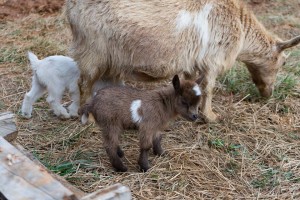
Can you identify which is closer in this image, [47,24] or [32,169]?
[32,169]

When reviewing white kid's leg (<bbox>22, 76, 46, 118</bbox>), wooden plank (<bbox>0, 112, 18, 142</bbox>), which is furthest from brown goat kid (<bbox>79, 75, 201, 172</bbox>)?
white kid's leg (<bbox>22, 76, 46, 118</bbox>)

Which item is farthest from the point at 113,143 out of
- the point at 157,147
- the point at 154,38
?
the point at 154,38

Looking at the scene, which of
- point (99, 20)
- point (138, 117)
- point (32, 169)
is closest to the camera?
point (32, 169)

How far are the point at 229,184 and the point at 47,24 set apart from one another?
18.0 feet

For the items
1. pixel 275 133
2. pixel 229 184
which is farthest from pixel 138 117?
pixel 275 133

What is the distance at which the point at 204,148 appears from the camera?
4551 mm

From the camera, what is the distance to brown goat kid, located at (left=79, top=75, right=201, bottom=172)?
3780 millimetres

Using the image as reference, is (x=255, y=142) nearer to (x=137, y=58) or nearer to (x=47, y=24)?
(x=137, y=58)

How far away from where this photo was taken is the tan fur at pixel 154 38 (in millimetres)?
4547

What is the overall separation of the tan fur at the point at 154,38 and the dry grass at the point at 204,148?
1.61 feet

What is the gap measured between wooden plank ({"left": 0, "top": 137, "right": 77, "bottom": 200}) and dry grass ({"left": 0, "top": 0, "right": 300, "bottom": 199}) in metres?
1.21

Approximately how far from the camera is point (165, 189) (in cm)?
Result: 384

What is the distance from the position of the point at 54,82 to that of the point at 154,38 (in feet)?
3.96

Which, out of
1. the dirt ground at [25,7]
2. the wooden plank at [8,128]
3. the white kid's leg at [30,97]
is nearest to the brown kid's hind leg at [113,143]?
the wooden plank at [8,128]
